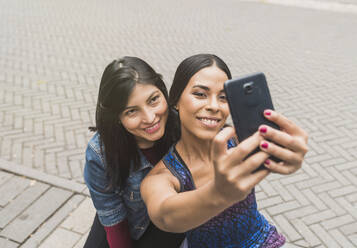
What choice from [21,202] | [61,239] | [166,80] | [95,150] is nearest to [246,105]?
[95,150]

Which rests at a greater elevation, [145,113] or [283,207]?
[145,113]

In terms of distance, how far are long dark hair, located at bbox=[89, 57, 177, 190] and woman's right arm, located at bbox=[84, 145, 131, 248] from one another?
0.18 feet

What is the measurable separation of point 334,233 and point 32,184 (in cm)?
354

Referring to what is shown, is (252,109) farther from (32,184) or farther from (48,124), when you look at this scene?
(48,124)

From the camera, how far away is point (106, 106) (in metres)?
1.94

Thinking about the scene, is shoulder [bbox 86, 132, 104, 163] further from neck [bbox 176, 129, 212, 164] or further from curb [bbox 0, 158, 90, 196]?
curb [bbox 0, 158, 90, 196]

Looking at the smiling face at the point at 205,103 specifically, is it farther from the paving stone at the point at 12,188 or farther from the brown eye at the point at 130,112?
the paving stone at the point at 12,188

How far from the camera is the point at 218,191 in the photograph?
3.73ft

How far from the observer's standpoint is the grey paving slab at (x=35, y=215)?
11.3 feet

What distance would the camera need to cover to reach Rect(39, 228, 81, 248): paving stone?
132 inches

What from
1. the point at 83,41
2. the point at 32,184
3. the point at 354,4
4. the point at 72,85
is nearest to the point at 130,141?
the point at 32,184

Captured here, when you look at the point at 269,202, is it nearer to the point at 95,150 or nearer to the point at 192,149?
the point at 192,149

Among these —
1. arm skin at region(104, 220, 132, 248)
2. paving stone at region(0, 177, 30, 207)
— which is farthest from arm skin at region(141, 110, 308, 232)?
paving stone at region(0, 177, 30, 207)

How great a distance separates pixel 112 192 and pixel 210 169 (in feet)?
2.11
